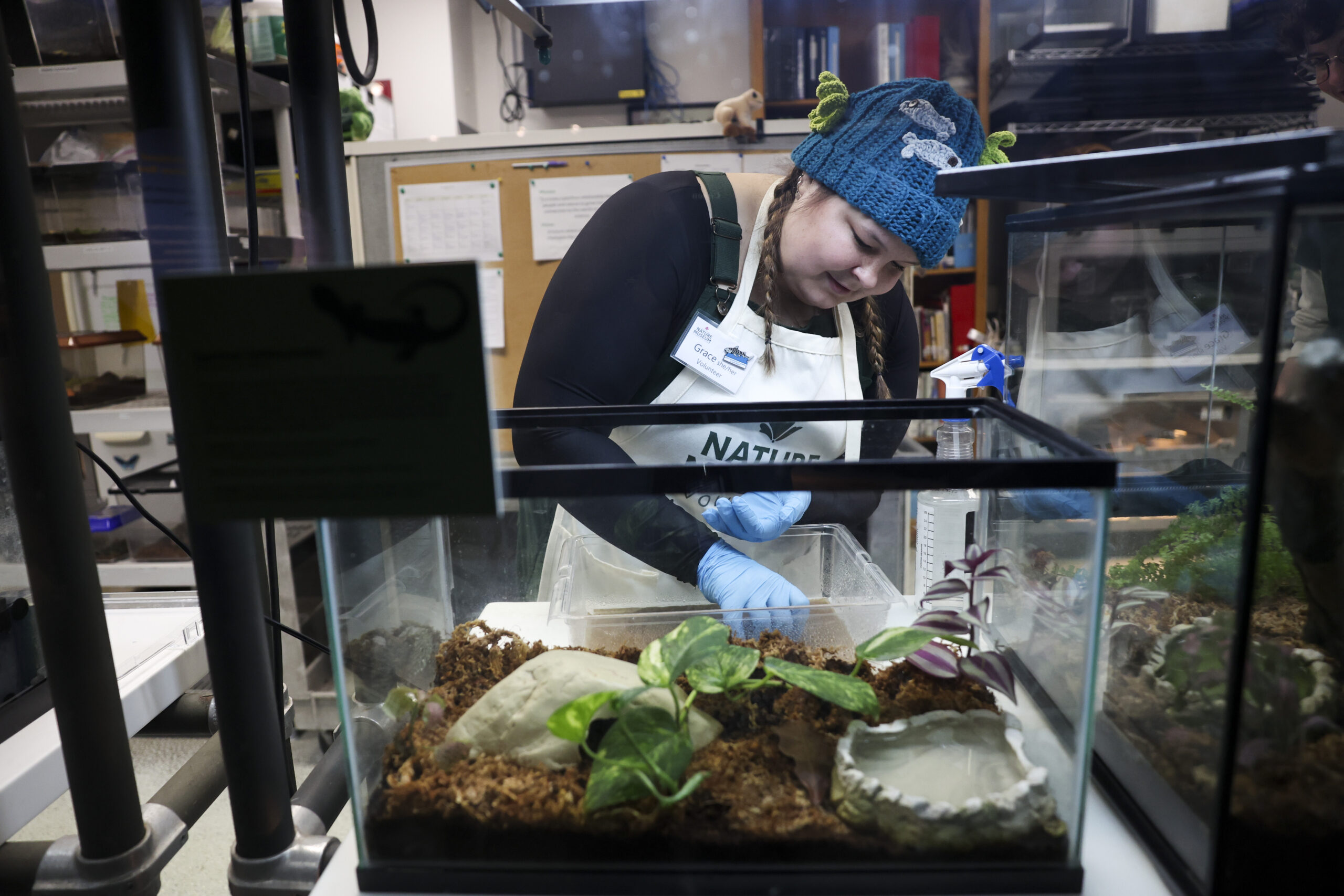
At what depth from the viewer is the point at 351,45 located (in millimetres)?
643

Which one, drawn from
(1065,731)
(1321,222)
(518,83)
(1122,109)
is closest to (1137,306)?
(1321,222)

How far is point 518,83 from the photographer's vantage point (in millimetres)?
1380

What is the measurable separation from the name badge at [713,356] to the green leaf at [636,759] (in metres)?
0.51

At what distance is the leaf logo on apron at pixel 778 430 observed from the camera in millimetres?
603

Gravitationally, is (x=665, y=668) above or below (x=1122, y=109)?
below

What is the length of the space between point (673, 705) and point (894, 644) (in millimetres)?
142

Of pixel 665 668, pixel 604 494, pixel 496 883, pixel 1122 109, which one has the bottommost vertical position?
pixel 496 883

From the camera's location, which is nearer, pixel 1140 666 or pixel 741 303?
pixel 1140 666

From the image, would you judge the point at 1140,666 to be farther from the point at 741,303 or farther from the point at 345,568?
the point at 741,303

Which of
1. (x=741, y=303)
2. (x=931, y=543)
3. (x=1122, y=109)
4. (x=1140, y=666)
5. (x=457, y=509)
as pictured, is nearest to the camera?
(x=457, y=509)

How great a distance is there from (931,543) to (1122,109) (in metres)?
1.21

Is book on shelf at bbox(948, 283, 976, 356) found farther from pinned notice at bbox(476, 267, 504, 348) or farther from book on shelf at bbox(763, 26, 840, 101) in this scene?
pinned notice at bbox(476, 267, 504, 348)

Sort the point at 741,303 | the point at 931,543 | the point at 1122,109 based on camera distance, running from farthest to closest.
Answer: the point at 1122,109, the point at 741,303, the point at 931,543

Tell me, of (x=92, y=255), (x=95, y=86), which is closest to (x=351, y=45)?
(x=92, y=255)
